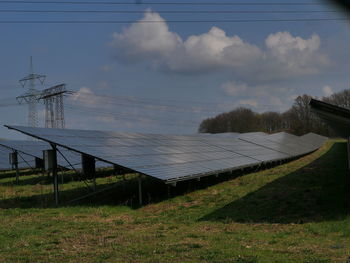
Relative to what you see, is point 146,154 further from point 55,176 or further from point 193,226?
point 193,226

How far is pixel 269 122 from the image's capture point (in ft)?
397

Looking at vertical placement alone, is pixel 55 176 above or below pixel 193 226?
above

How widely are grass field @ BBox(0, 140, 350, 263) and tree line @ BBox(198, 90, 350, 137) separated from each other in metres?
91.1

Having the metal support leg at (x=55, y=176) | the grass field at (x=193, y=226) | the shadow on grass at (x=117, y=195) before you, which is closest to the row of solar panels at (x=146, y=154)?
the metal support leg at (x=55, y=176)

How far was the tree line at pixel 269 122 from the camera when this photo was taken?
104 meters

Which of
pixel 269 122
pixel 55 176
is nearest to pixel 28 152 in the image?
pixel 55 176

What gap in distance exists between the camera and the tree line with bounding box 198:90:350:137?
10444 cm

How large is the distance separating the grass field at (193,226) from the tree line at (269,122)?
9114 cm

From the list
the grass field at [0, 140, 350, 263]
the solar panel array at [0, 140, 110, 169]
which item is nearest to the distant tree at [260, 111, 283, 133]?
the solar panel array at [0, 140, 110, 169]

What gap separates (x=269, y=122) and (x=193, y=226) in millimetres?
113888

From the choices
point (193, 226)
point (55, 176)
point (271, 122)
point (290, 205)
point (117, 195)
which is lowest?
point (117, 195)

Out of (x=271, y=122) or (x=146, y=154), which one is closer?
(x=146, y=154)

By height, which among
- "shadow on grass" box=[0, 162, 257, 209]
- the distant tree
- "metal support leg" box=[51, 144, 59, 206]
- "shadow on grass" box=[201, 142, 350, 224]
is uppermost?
the distant tree

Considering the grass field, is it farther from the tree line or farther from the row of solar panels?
the tree line
